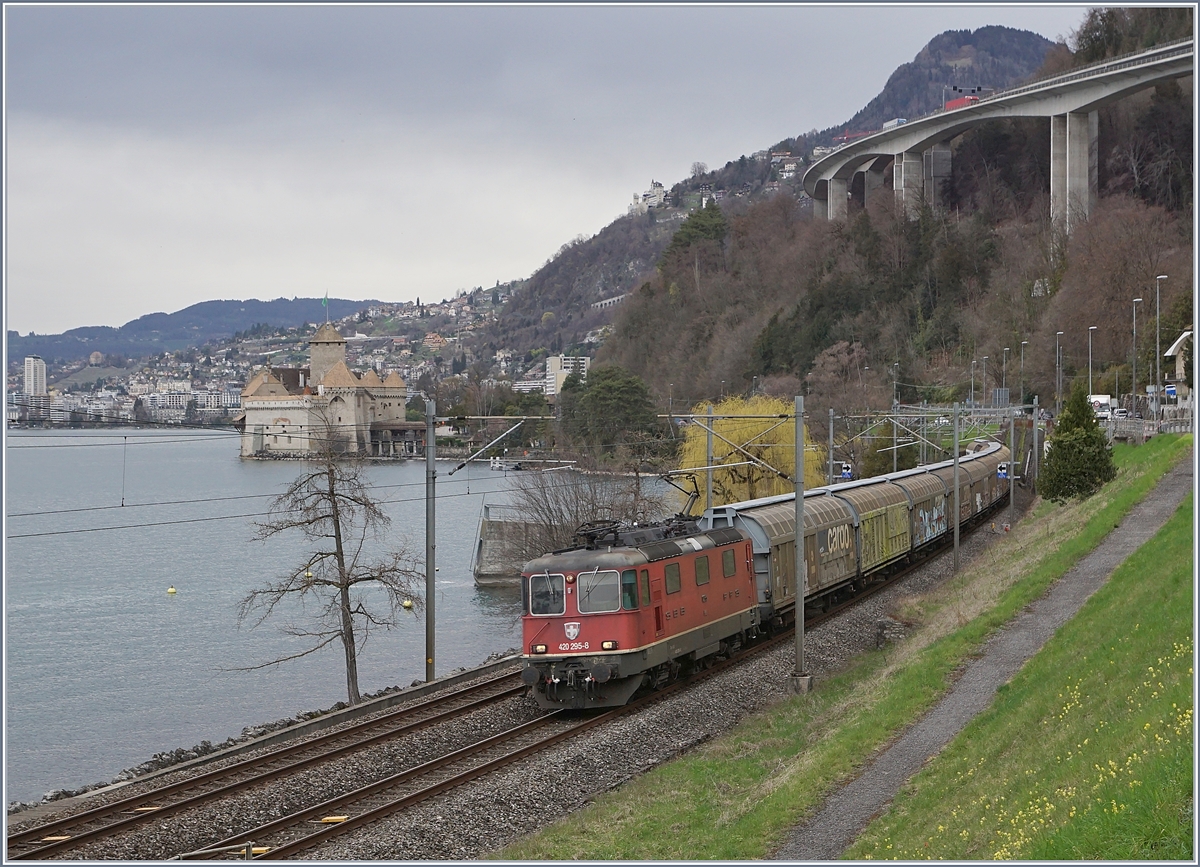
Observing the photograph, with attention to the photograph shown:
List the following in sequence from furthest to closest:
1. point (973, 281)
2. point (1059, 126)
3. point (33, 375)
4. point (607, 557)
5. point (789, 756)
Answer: point (33, 375)
point (973, 281)
point (1059, 126)
point (607, 557)
point (789, 756)

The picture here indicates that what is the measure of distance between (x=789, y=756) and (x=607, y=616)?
4.02 m

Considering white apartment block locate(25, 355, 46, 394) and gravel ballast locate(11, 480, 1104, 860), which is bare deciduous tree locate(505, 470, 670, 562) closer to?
gravel ballast locate(11, 480, 1104, 860)

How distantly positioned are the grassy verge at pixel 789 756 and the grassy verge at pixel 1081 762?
1.47 m

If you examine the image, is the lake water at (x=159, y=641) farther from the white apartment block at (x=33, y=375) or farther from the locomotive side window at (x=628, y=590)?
the white apartment block at (x=33, y=375)

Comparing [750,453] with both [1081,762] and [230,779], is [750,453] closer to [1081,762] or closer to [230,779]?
[230,779]

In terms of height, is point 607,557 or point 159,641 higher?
point 607,557

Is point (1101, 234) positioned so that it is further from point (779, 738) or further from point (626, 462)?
point (779, 738)

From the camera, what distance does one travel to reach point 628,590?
2117cm

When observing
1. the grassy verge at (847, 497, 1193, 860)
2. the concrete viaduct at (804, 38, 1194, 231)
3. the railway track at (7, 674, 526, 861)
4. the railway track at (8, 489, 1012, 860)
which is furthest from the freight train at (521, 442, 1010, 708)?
the concrete viaduct at (804, 38, 1194, 231)

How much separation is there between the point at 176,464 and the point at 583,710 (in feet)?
494

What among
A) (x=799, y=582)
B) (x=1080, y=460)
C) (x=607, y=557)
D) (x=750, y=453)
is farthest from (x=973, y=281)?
(x=607, y=557)

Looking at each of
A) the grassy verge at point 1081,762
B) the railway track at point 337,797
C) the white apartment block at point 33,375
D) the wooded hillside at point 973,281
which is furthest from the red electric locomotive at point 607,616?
the white apartment block at point 33,375

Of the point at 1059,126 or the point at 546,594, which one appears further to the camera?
the point at 1059,126

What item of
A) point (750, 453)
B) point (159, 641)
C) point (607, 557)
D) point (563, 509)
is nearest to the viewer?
point (607, 557)
